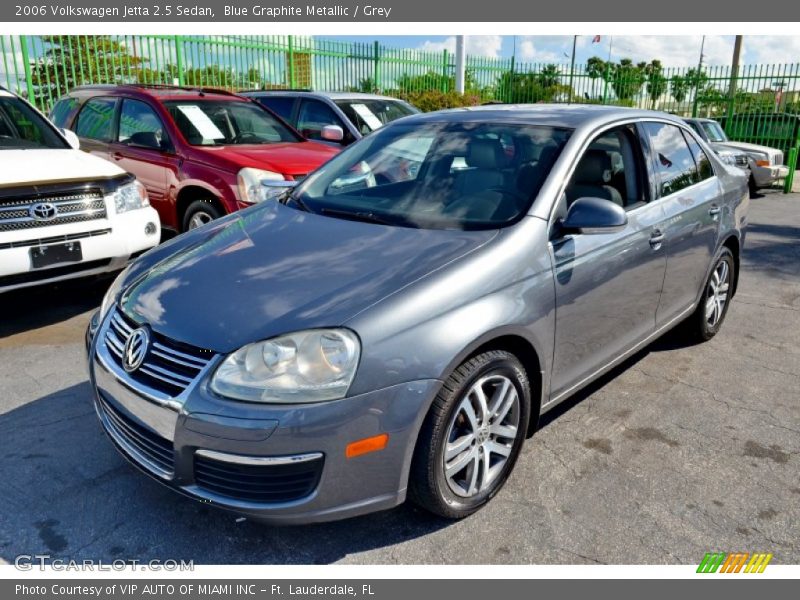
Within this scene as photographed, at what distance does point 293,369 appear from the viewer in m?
2.29

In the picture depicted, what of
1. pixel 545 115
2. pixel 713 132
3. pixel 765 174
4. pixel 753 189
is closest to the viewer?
pixel 545 115

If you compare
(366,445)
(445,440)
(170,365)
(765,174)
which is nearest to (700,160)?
(445,440)

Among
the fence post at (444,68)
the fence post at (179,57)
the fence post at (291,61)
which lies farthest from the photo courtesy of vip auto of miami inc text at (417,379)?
the fence post at (444,68)

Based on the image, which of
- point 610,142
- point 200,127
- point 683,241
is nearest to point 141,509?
point 610,142

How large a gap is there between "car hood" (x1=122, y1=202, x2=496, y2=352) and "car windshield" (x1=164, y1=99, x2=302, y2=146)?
3671mm

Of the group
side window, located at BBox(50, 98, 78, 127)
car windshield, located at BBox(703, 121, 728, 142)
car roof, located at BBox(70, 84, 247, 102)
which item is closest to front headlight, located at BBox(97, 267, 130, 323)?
car roof, located at BBox(70, 84, 247, 102)

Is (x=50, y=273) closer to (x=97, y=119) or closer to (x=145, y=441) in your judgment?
(x=145, y=441)

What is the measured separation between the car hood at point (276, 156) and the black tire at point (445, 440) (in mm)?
3621

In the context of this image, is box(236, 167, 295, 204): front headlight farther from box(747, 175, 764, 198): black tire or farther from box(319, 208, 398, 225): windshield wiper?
box(747, 175, 764, 198): black tire

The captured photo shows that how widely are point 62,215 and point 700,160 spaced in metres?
4.41

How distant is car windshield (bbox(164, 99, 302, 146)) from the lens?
21.8 feet

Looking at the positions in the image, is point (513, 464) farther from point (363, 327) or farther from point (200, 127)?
point (200, 127)

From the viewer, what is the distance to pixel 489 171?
3314 millimetres

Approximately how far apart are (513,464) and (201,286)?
1.54m
